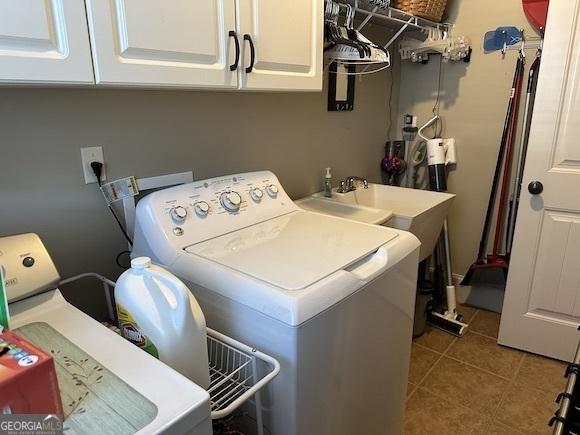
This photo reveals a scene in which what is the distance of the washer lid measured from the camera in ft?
3.63

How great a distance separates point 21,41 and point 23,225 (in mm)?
599

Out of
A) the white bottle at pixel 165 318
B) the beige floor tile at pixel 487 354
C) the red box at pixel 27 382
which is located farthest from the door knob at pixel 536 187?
the red box at pixel 27 382

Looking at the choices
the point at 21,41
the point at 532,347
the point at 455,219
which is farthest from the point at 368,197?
the point at 21,41

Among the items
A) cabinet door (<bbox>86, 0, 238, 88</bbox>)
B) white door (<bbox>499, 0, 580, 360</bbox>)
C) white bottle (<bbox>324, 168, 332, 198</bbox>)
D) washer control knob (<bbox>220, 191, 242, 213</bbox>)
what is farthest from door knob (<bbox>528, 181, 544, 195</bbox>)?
cabinet door (<bbox>86, 0, 238, 88</bbox>)

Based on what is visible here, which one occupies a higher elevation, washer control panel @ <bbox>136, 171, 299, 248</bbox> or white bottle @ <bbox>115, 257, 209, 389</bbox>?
washer control panel @ <bbox>136, 171, 299, 248</bbox>

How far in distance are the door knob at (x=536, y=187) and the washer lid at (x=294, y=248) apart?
45.1 inches

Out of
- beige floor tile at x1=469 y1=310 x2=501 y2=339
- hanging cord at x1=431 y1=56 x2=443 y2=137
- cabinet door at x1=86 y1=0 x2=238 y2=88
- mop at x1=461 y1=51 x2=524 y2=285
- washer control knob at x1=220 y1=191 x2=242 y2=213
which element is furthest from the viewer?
hanging cord at x1=431 y1=56 x2=443 y2=137

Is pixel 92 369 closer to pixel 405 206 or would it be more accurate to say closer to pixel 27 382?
pixel 27 382

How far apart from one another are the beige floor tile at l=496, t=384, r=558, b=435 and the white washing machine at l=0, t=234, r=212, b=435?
1716 mm

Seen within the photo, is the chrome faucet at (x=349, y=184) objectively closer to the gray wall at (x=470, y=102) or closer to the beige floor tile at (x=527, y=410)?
the gray wall at (x=470, y=102)

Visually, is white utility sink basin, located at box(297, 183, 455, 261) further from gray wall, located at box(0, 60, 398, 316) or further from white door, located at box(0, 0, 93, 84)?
white door, located at box(0, 0, 93, 84)

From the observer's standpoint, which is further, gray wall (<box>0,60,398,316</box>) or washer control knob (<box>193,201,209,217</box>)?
washer control knob (<box>193,201,209,217</box>)

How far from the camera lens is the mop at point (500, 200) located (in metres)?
2.40

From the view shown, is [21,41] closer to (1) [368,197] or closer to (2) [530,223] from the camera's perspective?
(1) [368,197]
